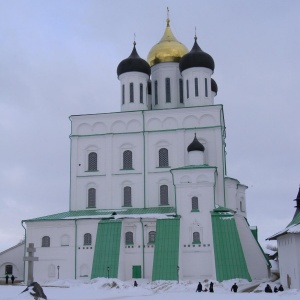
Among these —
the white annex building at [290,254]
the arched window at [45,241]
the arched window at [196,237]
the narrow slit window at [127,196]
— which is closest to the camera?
the white annex building at [290,254]

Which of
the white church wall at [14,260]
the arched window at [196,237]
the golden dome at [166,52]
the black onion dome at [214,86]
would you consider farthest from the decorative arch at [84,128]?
the black onion dome at [214,86]

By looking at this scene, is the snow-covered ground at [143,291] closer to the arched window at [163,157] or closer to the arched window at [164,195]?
the arched window at [164,195]

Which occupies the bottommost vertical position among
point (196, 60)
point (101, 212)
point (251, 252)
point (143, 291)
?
point (143, 291)

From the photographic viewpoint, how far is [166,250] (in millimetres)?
27531

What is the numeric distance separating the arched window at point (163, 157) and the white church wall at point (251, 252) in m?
5.36

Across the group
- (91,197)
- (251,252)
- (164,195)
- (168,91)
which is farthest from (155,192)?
(168,91)

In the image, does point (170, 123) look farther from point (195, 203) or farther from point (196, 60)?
point (195, 203)

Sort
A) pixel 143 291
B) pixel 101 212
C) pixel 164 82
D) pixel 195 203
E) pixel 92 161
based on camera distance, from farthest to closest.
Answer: pixel 164 82 → pixel 92 161 → pixel 101 212 → pixel 195 203 → pixel 143 291

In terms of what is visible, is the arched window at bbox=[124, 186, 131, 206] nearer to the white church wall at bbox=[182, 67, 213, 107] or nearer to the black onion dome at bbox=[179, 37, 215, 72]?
the white church wall at bbox=[182, 67, 213, 107]

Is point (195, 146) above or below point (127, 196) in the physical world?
above

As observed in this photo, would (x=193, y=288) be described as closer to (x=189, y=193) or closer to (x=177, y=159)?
(x=189, y=193)

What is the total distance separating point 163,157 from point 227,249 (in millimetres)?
7737

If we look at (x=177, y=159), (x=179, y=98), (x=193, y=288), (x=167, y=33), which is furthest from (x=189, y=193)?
(x=167, y=33)

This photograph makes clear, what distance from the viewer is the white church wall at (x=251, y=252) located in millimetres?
30047
